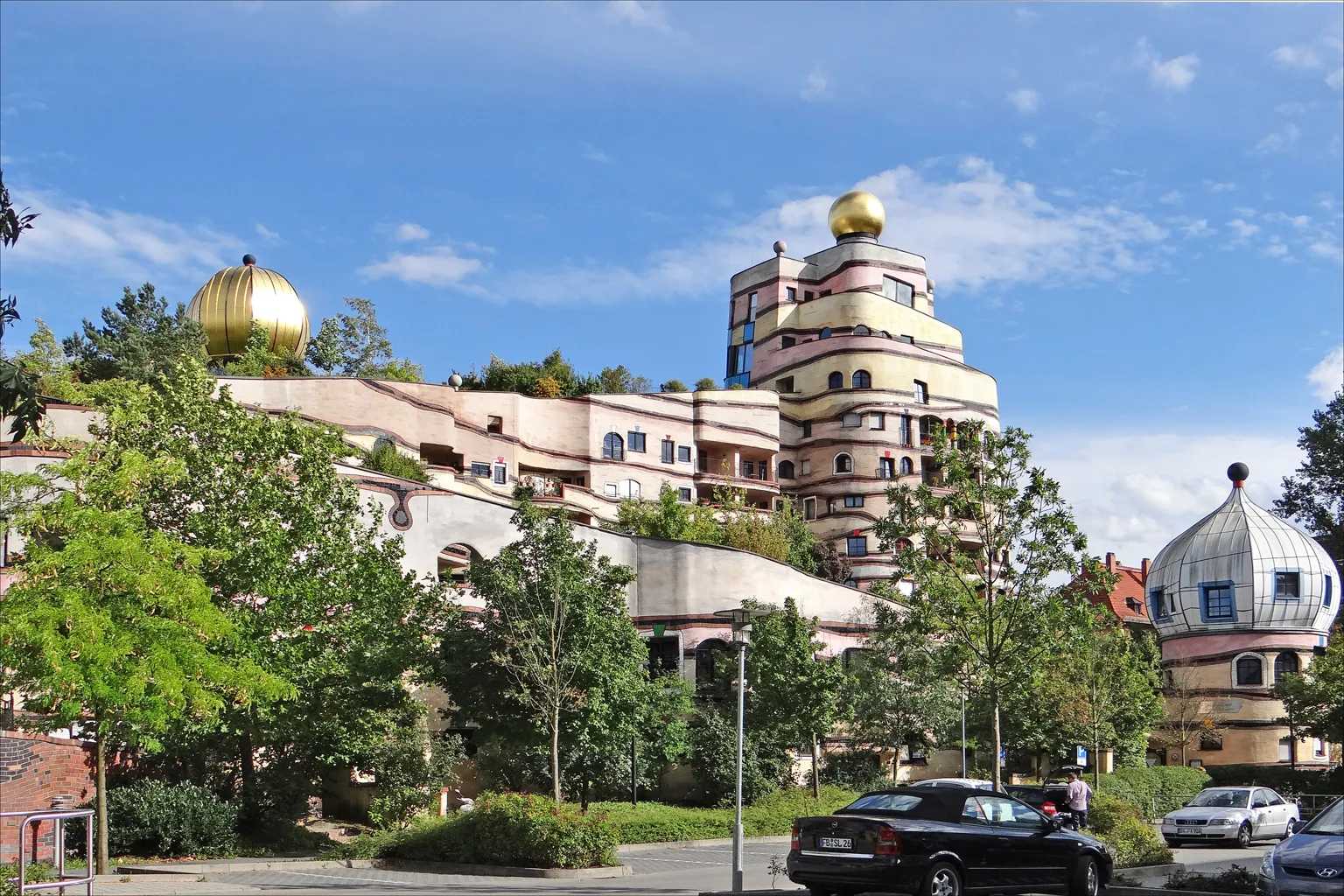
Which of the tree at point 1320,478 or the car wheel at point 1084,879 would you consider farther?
the tree at point 1320,478

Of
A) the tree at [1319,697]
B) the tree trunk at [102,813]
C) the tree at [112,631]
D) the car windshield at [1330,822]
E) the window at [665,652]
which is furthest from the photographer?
the tree at [1319,697]

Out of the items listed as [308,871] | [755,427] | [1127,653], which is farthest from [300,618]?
[755,427]

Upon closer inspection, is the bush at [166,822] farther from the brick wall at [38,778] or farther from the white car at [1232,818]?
Result: the white car at [1232,818]

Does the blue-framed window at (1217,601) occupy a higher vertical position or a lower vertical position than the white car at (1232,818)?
higher

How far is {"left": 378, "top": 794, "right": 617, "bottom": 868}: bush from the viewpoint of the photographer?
71.5 feet

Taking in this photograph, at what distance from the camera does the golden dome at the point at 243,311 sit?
5862 cm

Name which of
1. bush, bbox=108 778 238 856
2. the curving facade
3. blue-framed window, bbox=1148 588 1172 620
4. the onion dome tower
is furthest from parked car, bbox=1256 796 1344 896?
the curving facade

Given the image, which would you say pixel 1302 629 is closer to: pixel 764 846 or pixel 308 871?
pixel 764 846

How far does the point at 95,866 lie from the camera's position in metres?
20.9

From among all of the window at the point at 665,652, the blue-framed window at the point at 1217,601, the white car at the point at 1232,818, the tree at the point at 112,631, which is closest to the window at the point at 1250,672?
the blue-framed window at the point at 1217,601

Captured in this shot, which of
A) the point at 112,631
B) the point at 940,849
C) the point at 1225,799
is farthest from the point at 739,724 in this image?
the point at 1225,799

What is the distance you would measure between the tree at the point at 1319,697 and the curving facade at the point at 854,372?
19.4m

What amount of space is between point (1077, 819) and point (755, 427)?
4327cm

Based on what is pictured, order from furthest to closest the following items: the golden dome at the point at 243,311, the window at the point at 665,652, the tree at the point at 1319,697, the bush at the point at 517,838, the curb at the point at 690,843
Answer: the golden dome at the point at 243,311 < the tree at the point at 1319,697 < the window at the point at 665,652 < the curb at the point at 690,843 < the bush at the point at 517,838
